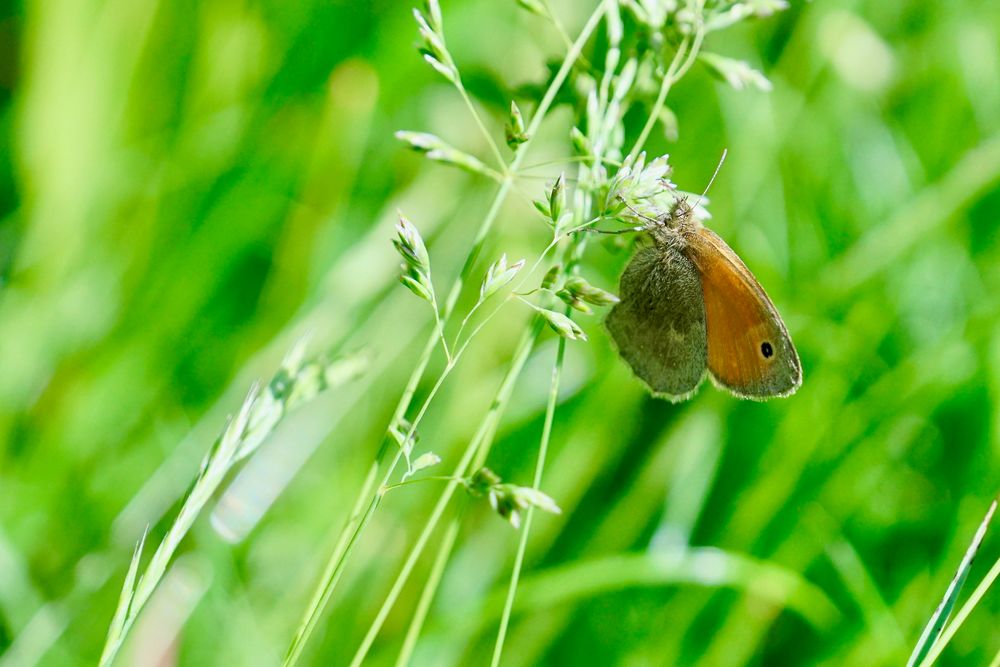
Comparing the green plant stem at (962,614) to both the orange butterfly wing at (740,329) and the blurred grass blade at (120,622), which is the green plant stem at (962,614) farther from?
the blurred grass blade at (120,622)

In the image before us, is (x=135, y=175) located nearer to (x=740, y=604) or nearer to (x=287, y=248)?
(x=287, y=248)

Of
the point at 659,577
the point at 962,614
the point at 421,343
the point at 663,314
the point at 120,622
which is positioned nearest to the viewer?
the point at 120,622

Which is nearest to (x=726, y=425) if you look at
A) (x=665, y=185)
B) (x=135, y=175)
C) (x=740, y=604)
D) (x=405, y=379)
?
(x=740, y=604)

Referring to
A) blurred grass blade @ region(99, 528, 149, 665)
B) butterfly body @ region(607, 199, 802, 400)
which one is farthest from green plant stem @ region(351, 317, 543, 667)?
butterfly body @ region(607, 199, 802, 400)

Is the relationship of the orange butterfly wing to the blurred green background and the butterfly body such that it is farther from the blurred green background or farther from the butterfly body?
the blurred green background

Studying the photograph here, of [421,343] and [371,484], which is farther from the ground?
[371,484]

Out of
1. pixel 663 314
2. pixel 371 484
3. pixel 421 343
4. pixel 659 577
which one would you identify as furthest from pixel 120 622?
pixel 421 343

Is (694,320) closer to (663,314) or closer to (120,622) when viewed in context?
(663,314)
